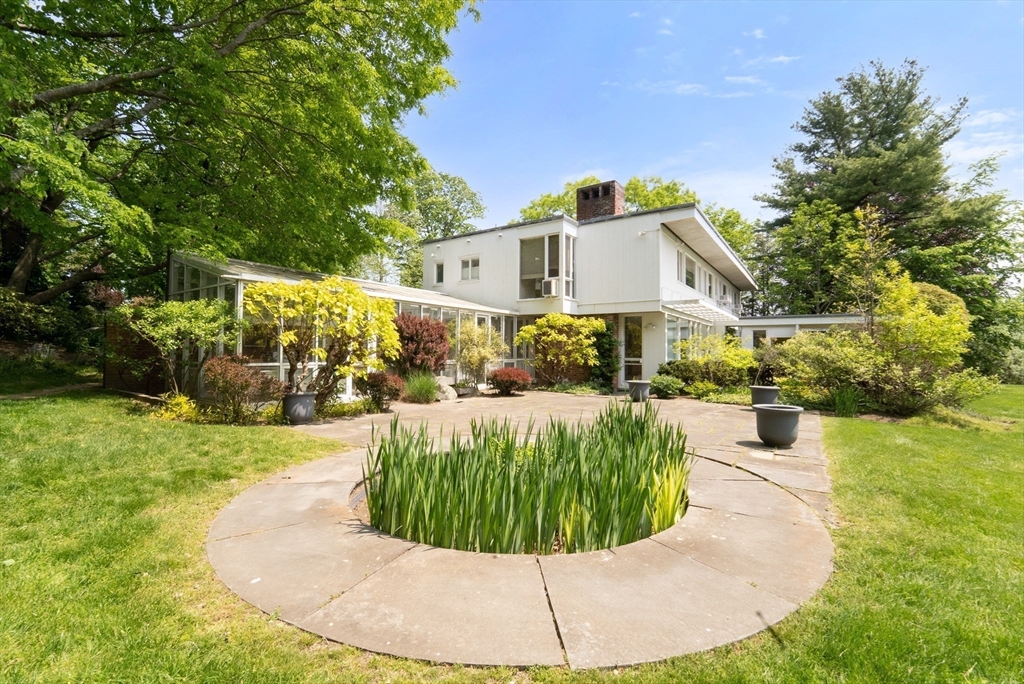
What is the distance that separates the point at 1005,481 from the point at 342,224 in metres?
14.3

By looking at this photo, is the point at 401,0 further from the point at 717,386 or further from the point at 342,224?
the point at 717,386

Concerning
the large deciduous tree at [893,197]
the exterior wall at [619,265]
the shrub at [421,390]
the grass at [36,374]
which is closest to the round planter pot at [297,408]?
the shrub at [421,390]

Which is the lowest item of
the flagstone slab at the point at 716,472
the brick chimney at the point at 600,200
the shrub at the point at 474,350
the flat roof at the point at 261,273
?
the flagstone slab at the point at 716,472

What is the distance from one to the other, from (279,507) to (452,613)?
7.73ft

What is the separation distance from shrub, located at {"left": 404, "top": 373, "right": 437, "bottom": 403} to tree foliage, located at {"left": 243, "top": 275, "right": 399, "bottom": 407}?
296 centimetres

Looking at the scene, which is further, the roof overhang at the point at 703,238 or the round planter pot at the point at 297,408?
the roof overhang at the point at 703,238

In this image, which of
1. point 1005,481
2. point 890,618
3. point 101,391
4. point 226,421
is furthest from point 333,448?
point 101,391

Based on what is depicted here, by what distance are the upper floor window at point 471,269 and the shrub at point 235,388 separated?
12.4 meters

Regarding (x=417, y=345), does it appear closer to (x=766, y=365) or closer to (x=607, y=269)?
(x=607, y=269)

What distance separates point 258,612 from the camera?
2.34 metres

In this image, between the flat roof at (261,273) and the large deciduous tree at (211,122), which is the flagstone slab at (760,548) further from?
the large deciduous tree at (211,122)

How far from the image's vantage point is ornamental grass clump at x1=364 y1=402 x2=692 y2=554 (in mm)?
3086

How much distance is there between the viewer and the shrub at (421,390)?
477 inches

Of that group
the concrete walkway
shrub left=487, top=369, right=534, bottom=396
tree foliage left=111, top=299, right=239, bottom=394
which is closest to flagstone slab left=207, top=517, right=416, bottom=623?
the concrete walkway
